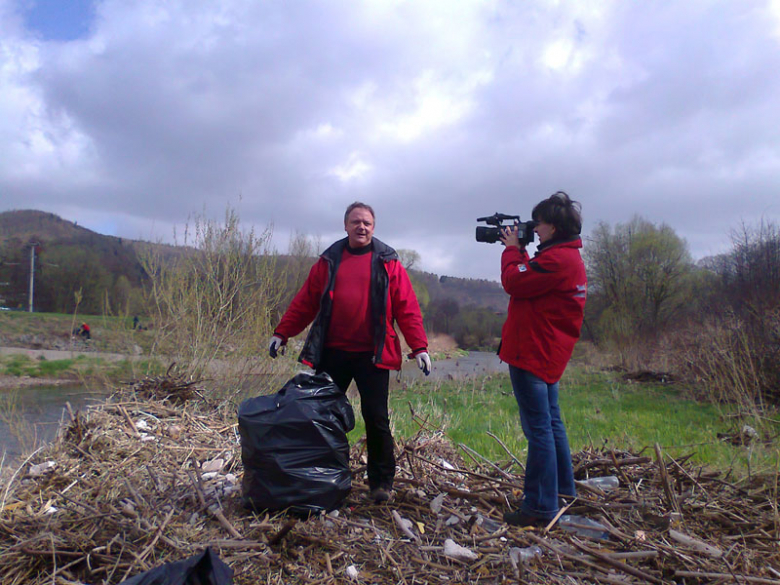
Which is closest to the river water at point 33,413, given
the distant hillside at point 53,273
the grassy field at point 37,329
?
the grassy field at point 37,329

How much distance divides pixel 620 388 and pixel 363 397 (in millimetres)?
13020

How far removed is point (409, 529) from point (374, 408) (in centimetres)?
72

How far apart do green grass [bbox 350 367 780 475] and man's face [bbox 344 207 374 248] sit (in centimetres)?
241

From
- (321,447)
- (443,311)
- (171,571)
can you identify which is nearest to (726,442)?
(321,447)

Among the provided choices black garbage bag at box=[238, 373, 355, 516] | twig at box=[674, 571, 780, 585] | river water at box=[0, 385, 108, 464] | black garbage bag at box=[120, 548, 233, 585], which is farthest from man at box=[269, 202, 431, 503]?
river water at box=[0, 385, 108, 464]

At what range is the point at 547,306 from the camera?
288 centimetres

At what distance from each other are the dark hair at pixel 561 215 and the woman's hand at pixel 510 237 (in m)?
0.18

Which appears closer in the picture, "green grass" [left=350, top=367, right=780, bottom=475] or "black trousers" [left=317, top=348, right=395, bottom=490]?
"black trousers" [left=317, top=348, right=395, bottom=490]

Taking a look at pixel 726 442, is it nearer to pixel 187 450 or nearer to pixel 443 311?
pixel 187 450

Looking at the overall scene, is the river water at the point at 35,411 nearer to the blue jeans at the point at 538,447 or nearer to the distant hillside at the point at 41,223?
the blue jeans at the point at 538,447

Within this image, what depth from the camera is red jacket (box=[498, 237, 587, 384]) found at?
9.25ft

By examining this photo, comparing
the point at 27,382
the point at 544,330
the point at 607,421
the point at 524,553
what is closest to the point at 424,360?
the point at 544,330

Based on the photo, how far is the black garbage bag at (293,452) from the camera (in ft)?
9.53

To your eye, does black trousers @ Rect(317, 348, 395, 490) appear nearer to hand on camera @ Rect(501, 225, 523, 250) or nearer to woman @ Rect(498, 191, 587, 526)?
woman @ Rect(498, 191, 587, 526)
